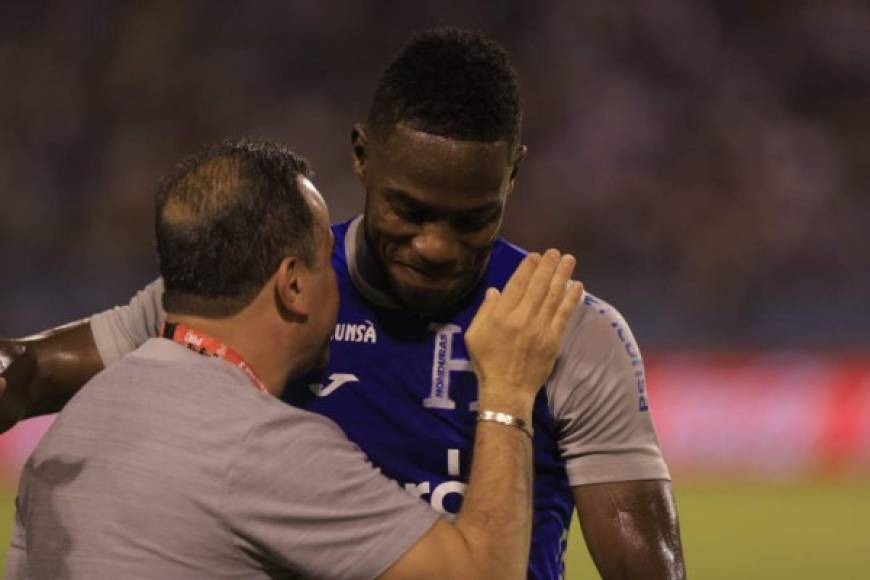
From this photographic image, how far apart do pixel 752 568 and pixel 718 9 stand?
20.4ft

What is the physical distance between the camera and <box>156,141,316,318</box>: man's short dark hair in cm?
238

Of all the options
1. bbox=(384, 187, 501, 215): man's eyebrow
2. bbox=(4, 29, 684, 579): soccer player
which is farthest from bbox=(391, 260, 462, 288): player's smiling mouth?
bbox=(384, 187, 501, 215): man's eyebrow

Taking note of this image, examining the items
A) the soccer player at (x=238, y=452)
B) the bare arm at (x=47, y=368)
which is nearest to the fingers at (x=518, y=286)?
the soccer player at (x=238, y=452)

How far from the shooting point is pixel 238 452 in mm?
2225

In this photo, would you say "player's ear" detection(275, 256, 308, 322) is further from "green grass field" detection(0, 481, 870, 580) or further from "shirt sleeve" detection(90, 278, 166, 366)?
"green grass field" detection(0, 481, 870, 580)

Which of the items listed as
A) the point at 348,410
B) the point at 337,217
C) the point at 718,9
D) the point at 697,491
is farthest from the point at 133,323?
the point at 718,9

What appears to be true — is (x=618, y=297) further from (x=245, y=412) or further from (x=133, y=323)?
(x=245, y=412)

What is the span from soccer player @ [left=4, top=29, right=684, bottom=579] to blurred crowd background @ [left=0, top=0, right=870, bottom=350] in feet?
25.4

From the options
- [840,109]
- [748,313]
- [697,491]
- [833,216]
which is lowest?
[697,491]

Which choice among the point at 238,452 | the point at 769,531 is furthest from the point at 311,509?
the point at 769,531

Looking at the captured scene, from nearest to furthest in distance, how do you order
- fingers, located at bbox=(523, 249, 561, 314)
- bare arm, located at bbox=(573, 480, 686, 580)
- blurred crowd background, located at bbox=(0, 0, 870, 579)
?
fingers, located at bbox=(523, 249, 561, 314), bare arm, located at bbox=(573, 480, 686, 580), blurred crowd background, located at bbox=(0, 0, 870, 579)

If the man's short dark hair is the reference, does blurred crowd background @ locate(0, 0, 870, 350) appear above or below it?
below

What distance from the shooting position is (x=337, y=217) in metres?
10.7

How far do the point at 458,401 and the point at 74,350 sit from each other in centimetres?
93
